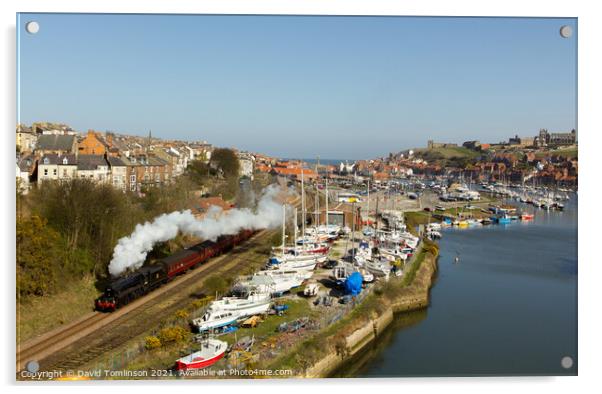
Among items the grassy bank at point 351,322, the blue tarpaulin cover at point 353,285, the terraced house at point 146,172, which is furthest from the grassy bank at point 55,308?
the terraced house at point 146,172

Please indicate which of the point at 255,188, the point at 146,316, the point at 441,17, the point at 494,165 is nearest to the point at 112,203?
the point at 146,316

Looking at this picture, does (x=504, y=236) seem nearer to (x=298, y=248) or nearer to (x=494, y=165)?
(x=298, y=248)

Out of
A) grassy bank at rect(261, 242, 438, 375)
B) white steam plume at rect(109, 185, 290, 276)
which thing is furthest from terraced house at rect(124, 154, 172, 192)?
grassy bank at rect(261, 242, 438, 375)

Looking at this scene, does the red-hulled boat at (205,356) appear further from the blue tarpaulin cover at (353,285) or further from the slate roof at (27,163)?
the slate roof at (27,163)

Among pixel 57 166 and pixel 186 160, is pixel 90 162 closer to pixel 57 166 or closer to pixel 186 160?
pixel 57 166

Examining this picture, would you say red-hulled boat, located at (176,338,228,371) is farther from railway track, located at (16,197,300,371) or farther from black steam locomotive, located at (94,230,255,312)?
black steam locomotive, located at (94,230,255,312)

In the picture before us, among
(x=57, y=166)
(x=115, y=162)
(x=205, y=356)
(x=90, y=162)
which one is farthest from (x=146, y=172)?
(x=205, y=356)
